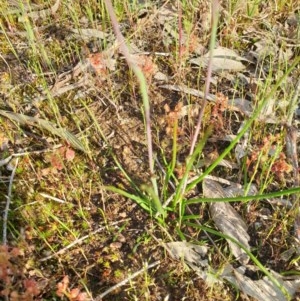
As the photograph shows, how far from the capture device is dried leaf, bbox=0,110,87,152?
172 centimetres

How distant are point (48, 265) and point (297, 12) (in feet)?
5.81

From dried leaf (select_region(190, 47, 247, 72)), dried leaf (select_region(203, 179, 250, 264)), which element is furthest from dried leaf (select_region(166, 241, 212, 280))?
dried leaf (select_region(190, 47, 247, 72))

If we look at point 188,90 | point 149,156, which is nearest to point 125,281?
point 149,156

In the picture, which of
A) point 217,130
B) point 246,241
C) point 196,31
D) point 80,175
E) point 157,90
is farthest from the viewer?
point 196,31

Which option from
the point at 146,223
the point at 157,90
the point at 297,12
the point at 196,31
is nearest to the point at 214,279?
the point at 146,223

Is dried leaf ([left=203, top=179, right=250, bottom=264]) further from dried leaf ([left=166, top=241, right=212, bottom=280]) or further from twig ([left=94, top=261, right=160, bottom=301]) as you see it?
twig ([left=94, top=261, right=160, bottom=301])

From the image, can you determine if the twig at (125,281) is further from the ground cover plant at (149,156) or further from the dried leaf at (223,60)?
the dried leaf at (223,60)

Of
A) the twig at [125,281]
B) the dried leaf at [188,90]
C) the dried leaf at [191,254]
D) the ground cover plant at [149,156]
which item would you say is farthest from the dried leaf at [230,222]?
the dried leaf at [188,90]

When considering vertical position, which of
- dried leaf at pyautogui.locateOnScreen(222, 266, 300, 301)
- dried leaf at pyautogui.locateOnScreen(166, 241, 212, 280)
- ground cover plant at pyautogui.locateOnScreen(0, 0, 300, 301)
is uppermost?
ground cover plant at pyautogui.locateOnScreen(0, 0, 300, 301)

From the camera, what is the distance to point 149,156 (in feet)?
4.50

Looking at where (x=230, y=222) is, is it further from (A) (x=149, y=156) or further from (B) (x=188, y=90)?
(B) (x=188, y=90)

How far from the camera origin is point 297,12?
2230 mm

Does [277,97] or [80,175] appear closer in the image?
[80,175]

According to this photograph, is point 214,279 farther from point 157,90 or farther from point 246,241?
point 157,90
